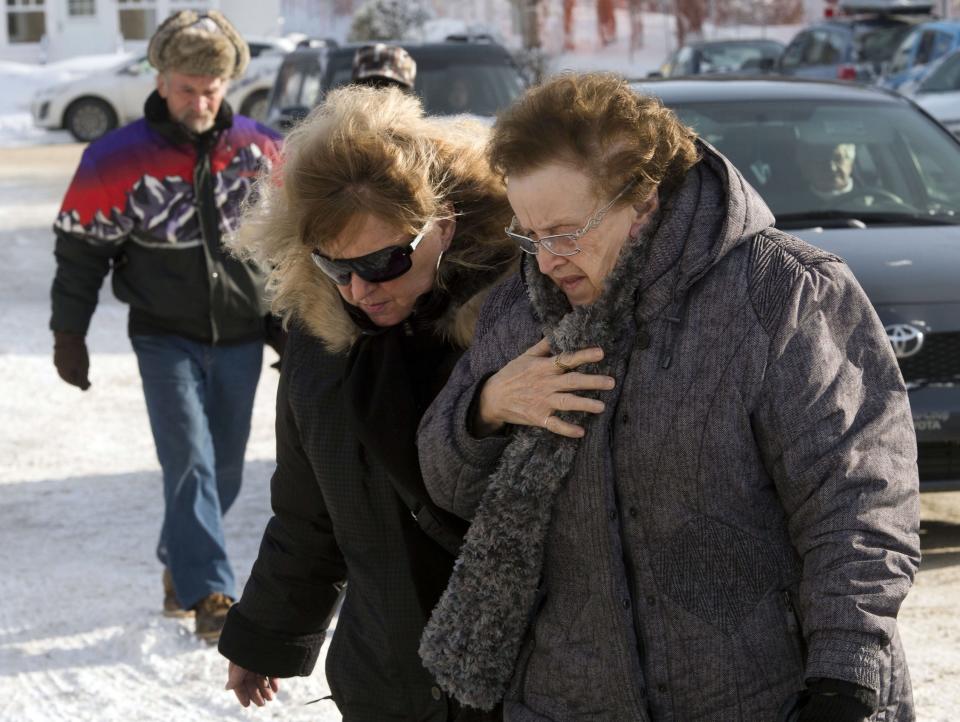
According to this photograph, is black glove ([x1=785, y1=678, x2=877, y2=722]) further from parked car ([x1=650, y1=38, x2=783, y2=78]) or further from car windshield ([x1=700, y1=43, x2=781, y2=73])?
car windshield ([x1=700, y1=43, x2=781, y2=73])

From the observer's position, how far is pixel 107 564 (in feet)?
20.9


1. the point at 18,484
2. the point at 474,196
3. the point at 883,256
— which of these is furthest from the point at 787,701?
the point at 18,484

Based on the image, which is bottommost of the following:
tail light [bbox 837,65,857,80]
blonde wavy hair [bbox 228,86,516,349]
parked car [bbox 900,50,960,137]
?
tail light [bbox 837,65,857,80]

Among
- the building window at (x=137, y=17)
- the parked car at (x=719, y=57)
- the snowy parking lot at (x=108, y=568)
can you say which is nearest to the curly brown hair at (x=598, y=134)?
the snowy parking lot at (x=108, y=568)

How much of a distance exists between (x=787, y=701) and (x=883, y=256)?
12.3 feet

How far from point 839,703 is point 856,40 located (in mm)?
24131

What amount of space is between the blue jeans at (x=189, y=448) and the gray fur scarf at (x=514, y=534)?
2779 millimetres

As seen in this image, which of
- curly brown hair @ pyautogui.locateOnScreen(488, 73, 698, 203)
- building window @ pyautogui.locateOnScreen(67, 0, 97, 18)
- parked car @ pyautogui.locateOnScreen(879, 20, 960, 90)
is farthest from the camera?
building window @ pyautogui.locateOnScreen(67, 0, 97, 18)

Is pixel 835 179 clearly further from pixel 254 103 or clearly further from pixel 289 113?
pixel 254 103

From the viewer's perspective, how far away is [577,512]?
2.54m

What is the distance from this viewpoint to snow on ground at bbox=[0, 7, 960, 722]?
493cm

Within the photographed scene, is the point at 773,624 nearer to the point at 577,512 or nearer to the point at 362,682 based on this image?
the point at 577,512

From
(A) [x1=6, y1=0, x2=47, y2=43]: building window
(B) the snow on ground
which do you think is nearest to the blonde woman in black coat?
(B) the snow on ground

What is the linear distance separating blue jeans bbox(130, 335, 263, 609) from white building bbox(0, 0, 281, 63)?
1558 inches
